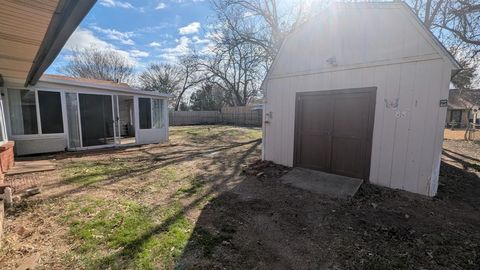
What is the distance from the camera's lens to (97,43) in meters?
24.3

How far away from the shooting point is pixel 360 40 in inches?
185

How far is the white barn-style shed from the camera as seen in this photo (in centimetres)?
402

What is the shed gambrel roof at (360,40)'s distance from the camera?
4.02 metres

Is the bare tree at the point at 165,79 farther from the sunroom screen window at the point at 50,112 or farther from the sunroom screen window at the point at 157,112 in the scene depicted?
the sunroom screen window at the point at 50,112

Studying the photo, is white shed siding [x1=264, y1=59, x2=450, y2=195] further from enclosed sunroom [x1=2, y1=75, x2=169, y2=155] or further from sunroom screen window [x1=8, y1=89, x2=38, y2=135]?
sunroom screen window [x1=8, y1=89, x2=38, y2=135]

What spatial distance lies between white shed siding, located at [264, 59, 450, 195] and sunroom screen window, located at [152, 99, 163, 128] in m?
7.89

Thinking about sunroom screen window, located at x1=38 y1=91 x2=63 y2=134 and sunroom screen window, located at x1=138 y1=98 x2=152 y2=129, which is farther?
sunroom screen window, located at x1=138 y1=98 x2=152 y2=129

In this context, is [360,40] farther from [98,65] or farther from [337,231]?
[98,65]

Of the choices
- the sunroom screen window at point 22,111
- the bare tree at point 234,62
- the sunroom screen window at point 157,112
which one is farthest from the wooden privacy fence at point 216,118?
the sunroom screen window at point 22,111

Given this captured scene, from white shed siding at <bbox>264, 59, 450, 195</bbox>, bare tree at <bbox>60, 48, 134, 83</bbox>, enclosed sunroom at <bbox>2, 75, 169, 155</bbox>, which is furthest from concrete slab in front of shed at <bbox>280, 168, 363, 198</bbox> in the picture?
bare tree at <bbox>60, 48, 134, 83</bbox>

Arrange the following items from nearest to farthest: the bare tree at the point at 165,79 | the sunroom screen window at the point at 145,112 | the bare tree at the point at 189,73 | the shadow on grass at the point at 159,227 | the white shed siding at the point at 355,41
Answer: the shadow on grass at the point at 159,227, the white shed siding at the point at 355,41, the sunroom screen window at the point at 145,112, the bare tree at the point at 189,73, the bare tree at the point at 165,79

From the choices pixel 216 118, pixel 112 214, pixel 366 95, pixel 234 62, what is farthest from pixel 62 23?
pixel 216 118

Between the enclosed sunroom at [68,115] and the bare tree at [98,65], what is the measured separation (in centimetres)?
2082

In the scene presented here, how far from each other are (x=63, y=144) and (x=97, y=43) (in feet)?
71.6
